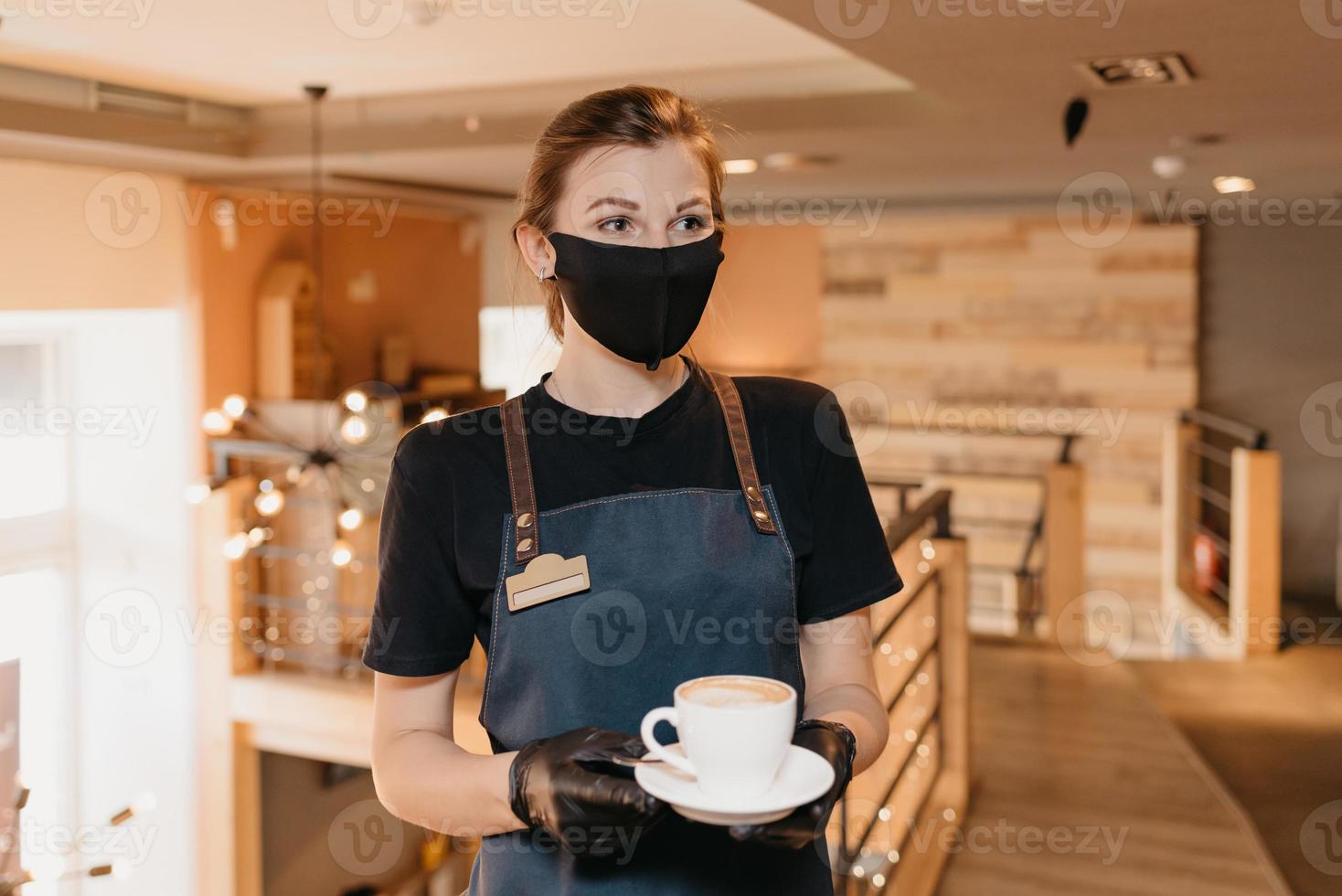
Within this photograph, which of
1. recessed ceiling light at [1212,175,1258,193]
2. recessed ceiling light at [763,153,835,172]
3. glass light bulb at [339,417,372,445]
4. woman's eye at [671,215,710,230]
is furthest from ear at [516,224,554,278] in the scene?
recessed ceiling light at [1212,175,1258,193]

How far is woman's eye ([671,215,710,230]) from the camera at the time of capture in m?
1.22

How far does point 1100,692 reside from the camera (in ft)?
15.7

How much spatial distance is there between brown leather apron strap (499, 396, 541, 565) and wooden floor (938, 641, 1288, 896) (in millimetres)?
2302

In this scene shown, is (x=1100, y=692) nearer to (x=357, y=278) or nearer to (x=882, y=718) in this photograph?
(x=882, y=718)

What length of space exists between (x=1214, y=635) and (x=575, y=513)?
5.95 meters

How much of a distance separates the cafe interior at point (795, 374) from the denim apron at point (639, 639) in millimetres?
386

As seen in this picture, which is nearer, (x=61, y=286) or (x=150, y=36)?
(x=150, y=36)

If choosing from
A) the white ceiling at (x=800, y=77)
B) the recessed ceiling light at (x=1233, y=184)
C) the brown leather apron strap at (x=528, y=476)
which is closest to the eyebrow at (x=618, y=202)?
the brown leather apron strap at (x=528, y=476)

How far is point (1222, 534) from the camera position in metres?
7.12

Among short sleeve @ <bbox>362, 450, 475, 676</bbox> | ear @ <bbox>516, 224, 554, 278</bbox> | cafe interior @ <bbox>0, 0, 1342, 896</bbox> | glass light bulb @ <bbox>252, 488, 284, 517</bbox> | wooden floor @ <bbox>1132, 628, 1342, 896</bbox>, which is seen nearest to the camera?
short sleeve @ <bbox>362, 450, 475, 676</bbox>

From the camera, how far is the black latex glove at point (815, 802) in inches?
37.3

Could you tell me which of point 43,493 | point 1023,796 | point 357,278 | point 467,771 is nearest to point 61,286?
point 43,493

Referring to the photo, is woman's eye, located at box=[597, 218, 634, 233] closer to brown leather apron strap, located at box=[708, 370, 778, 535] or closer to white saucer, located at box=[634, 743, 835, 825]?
brown leather apron strap, located at box=[708, 370, 778, 535]

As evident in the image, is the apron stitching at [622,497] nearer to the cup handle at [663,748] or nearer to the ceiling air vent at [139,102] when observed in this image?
the cup handle at [663,748]
